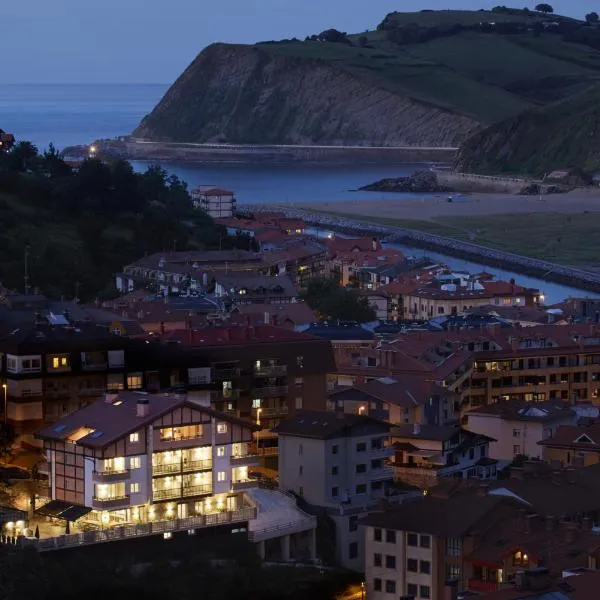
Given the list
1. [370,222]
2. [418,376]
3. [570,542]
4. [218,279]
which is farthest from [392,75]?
[570,542]

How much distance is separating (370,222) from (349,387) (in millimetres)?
38514

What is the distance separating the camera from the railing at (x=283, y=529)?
1601cm

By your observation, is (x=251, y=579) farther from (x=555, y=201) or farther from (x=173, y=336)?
(x=555, y=201)

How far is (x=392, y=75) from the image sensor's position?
12494cm

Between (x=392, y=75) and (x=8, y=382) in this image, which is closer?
(x=8, y=382)

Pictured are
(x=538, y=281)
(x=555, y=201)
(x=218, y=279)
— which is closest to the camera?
(x=218, y=279)

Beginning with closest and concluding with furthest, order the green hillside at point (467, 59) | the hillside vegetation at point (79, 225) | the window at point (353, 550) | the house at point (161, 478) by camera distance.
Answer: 1. the house at point (161, 478)
2. the window at point (353, 550)
3. the hillside vegetation at point (79, 225)
4. the green hillside at point (467, 59)

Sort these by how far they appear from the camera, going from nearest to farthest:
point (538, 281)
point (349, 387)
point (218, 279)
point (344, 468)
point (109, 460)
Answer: point (109, 460) → point (344, 468) → point (349, 387) → point (218, 279) → point (538, 281)

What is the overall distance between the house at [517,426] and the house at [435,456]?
1.01 metres

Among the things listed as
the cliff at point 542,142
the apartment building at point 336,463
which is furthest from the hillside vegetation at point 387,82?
the apartment building at point 336,463

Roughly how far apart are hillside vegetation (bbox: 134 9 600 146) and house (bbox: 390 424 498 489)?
96.0m

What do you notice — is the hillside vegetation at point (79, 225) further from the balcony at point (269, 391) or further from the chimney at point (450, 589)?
the chimney at point (450, 589)

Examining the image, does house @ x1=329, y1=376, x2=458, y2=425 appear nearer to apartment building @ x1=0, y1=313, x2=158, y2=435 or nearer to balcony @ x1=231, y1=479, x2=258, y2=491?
apartment building @ x1=0, y1=313, x2=158, y2=435

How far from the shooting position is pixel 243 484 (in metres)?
16.8
